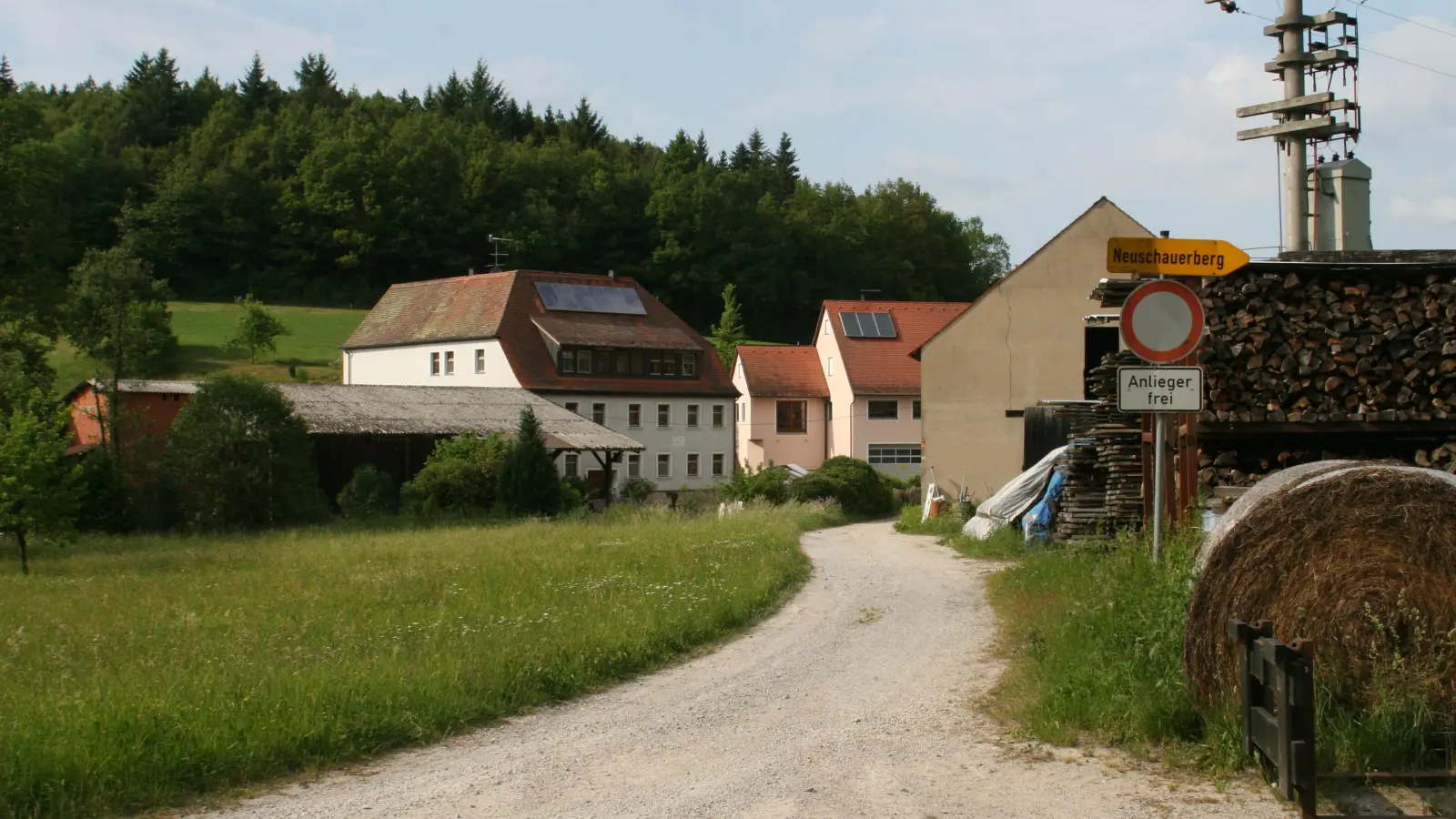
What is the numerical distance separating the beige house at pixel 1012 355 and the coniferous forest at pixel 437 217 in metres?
68.7

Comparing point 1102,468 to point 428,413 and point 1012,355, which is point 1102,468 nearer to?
point 1012,355

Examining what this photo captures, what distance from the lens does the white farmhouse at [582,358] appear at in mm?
61562

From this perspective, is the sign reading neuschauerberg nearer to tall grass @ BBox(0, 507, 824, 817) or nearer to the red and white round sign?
the red and white round sign

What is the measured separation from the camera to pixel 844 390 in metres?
64.1

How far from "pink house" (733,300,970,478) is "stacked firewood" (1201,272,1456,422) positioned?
156ft

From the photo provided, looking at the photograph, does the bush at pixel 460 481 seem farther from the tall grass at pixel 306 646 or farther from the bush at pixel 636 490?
the tall grass at pixel 306 646

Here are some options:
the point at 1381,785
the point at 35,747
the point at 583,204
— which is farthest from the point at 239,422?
the point at 583,204

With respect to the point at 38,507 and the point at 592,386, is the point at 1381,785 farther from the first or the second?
the point at 592,386

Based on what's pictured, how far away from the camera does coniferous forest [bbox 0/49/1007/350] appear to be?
334ft

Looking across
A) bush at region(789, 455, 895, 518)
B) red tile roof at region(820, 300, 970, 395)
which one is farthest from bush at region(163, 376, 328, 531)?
red tile roof at region(820, 300, 970, 395)

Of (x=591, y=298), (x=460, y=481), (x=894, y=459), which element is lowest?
(x=460, y=481)

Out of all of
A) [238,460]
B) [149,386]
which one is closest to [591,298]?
[149,386]

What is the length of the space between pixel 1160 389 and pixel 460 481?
29387mm

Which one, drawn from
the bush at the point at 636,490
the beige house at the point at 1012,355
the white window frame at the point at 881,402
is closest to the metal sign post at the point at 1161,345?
the beige house at the point at 1012,355
